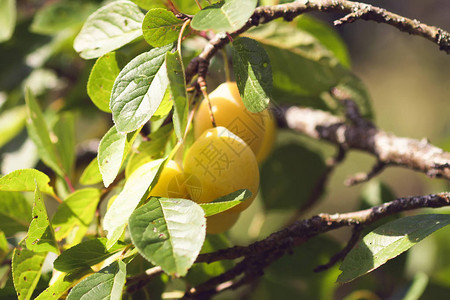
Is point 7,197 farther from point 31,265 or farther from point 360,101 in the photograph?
point 360,101

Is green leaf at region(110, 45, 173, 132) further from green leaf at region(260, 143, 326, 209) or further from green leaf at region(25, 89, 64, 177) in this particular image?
green leaf at region(260, 143, 326, 209)

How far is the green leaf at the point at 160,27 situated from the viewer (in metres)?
0.38

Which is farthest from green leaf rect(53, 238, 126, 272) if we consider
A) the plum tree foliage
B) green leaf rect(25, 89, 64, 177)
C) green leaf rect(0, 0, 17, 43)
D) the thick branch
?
green leaf rect(0, 0, 17, 43)

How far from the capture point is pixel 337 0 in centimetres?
41

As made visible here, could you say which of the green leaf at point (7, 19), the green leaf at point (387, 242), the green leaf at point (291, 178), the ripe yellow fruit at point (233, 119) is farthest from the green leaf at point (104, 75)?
the green leaf at point (291, 178)

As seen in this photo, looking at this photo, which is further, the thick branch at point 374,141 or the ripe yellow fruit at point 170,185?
the thick branch at point 374,141

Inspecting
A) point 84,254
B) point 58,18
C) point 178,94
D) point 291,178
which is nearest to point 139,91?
point 178,94

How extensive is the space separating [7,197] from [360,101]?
0.56 meters

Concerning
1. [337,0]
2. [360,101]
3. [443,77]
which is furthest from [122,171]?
[443,77]

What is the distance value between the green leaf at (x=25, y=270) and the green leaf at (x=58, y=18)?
1.33 ft

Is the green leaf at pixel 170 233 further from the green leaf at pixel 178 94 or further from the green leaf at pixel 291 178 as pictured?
the green leaf at pixel 291 178

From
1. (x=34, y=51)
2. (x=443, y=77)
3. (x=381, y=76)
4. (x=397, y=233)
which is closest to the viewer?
A: (x=397, y=233)

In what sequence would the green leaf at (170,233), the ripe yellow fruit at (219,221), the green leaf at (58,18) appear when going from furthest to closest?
the green leaf at (58,18) → the ripe yellow fruit at (219,221) → the green leaf at (170,233)

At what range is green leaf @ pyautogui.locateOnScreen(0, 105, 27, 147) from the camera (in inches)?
33.3
